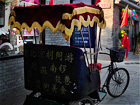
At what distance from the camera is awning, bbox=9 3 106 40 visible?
3.25 metres

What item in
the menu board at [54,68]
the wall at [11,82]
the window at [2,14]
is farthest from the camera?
the window at [2,14]

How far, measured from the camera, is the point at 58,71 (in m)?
3.64

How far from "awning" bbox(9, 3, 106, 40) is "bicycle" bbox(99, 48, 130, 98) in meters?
1.22

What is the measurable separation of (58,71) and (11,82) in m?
1.62

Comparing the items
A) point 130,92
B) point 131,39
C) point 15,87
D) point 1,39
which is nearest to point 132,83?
point 130,92

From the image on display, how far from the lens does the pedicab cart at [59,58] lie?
335 centimetres

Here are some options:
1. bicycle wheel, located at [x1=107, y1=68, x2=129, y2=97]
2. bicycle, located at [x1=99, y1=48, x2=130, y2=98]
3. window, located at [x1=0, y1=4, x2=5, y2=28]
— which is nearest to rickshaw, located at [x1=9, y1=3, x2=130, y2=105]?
window, located at [x1=0, y1=4, x2=5, y2=28]

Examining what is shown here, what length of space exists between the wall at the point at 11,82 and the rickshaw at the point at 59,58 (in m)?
0.65

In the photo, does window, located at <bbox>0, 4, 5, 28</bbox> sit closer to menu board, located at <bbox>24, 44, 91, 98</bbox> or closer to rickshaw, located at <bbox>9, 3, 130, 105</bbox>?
rickshaw, located at <bbox>9, 3, 130, 105</bbox>

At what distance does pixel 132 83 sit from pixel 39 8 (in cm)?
526

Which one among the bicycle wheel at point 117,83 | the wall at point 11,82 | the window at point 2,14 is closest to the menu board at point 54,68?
the wall at point 11,82

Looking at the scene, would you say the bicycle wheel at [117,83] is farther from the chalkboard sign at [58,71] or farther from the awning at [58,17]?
Result: the awning at [58,17]

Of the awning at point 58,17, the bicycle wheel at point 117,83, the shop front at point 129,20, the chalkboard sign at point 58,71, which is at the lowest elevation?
the bicycle wheel at point 117,83

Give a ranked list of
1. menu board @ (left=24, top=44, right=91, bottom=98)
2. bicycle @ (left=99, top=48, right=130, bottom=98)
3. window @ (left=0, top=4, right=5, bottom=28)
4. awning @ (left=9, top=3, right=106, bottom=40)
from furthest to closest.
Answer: bicycle @ (left=99, top=48, right=130, bottom=98) → window @ (left=0, top=4, right=5, bottom=28) → menu board @ (left=24, top=44, right=91, bottom=98) → awning @ (left=9, top=3, right=106, bottom=40)
